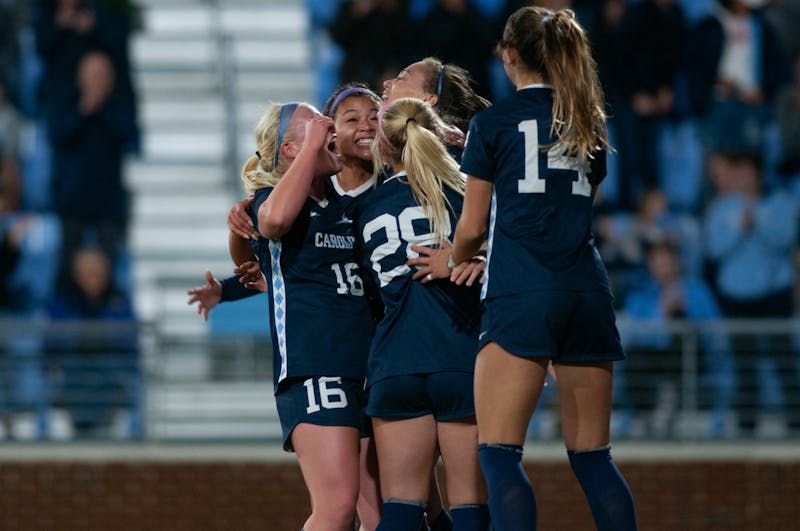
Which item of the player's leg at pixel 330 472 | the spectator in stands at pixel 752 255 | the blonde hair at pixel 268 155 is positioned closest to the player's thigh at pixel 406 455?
the player's leg at pixel 330 472

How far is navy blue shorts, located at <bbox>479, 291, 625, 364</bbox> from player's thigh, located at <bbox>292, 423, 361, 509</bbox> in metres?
0.61

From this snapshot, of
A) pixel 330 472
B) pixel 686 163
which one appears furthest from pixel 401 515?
pixel 686 163

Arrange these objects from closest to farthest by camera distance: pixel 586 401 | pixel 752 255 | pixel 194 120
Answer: pixel 586 401
pixel 752 255
pixel 194 120

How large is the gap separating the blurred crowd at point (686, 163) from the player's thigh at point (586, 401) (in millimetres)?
3960

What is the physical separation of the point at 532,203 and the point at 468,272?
1.25ft

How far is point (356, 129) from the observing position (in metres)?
4.45

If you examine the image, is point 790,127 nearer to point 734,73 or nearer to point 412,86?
point 734,73

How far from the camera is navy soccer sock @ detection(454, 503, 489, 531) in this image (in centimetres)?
408

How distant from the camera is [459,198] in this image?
13.9ft

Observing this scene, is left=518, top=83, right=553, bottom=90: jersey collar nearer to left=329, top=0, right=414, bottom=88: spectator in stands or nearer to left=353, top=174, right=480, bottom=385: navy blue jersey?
left=353, top=174, right=480, bottom=385: navy blue jersey

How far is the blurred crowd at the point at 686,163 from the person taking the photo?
805 centimetres

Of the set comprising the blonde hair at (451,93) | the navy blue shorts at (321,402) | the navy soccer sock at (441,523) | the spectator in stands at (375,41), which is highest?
the spectator in stands at (375,41)

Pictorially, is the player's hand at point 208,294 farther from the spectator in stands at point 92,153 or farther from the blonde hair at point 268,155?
the spectator in stands at point 92,153

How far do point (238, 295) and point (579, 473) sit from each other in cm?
153
